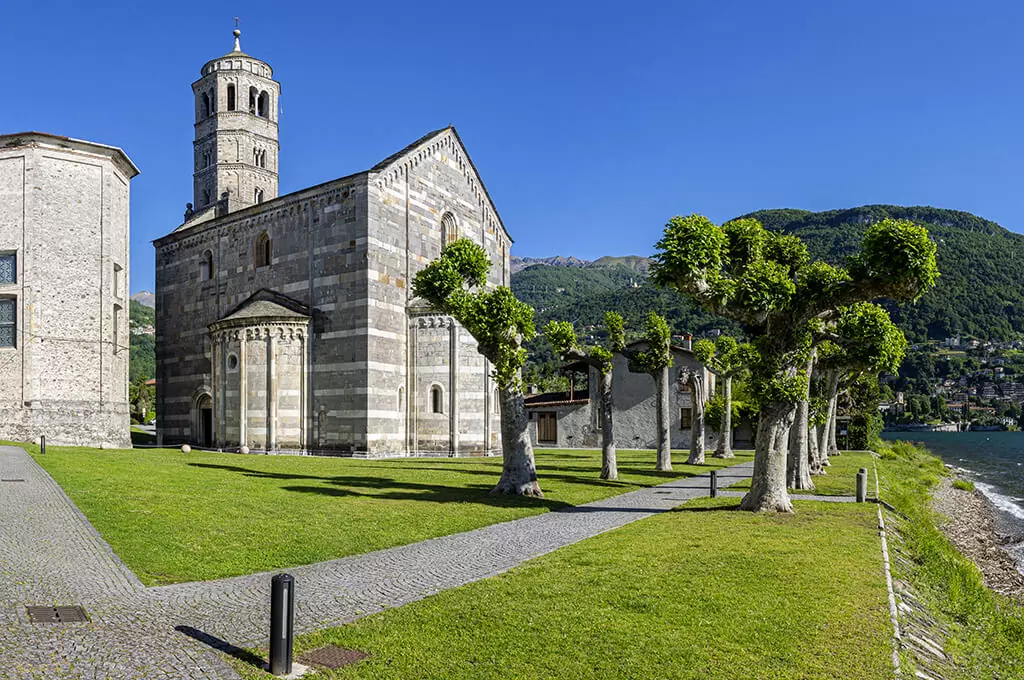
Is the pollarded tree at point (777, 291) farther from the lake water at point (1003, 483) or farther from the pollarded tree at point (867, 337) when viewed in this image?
the lake water at point (1003, 483)

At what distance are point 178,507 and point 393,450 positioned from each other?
1986 centimetres

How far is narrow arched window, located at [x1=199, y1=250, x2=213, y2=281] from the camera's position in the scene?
43.4 meters

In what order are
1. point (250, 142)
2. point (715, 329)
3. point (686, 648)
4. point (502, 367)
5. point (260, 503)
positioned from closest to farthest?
point (686, 648) < point (260, 503) < point (502, 367) < point (250, 142) < point (715, 329)

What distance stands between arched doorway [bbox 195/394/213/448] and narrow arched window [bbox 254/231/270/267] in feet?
28.8

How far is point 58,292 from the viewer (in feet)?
116

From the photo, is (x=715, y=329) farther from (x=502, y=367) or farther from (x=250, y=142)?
(x=502, y=367)

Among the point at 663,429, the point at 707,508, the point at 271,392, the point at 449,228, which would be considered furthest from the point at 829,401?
the point at 271,392

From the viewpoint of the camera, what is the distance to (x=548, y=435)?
59094 mm

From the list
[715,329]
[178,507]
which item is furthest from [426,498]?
[715,329]

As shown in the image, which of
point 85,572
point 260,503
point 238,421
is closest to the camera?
point 85,572

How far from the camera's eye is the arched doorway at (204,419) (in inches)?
1650

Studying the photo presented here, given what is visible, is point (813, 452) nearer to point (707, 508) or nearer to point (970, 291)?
point (707, 508)

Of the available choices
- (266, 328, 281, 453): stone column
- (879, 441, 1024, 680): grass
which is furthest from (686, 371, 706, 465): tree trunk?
(266, 328, 281, 453): stone column

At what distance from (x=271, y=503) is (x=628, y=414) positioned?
133 ft
